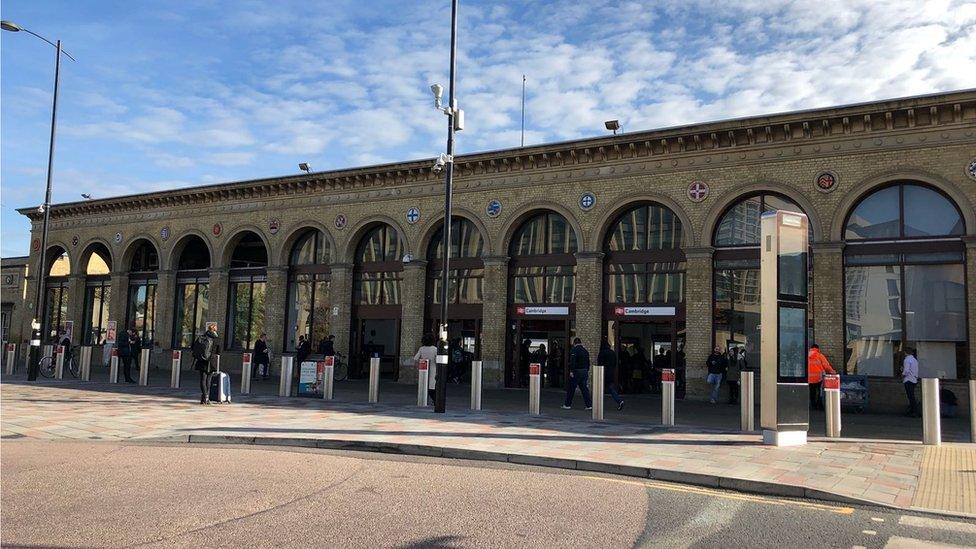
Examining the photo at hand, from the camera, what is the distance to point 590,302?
22516mm

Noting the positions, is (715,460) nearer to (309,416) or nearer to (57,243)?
(309,416)

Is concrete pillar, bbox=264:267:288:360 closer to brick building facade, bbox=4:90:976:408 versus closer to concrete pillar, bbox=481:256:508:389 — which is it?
brick building facade, bbox=4:90:976:408

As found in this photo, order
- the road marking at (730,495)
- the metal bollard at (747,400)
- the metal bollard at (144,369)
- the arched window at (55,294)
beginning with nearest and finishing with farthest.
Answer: the road marking at (730,495), the metal bollard at (747,400), the metal bollard at (144,369), the arched window at (55,294)

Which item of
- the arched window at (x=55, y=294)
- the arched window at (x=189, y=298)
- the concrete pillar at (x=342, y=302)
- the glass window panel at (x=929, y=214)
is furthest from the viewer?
the arched window at (x=55, y=294)

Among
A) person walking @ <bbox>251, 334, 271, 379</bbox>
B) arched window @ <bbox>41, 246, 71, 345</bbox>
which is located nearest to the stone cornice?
person walking @ <bbox>251, 334, 271, 379</bbox>

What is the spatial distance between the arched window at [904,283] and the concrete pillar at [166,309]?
27.7 metres

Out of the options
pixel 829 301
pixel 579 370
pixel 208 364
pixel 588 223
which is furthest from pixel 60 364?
pixel 829 301

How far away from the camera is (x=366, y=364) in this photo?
27.6 m

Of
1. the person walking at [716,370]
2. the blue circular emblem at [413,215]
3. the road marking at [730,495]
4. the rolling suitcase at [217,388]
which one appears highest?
the blue circular emblem at [413,215]

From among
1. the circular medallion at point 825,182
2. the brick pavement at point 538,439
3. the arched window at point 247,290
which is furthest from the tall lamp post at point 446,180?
the arched window at point 247,290

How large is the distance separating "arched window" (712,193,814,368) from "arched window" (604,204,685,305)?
1.21 metres

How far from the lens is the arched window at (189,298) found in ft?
107

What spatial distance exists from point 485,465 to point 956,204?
1510cm

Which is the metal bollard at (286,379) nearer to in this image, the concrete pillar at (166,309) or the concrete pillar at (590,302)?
the concrete pillar at (590,302)
